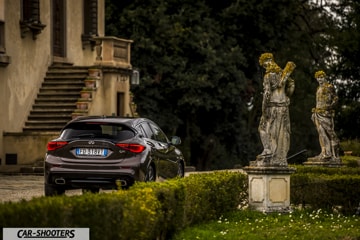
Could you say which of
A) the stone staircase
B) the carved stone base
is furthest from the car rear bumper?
the stone staircase

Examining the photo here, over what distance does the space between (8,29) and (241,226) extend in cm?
1730

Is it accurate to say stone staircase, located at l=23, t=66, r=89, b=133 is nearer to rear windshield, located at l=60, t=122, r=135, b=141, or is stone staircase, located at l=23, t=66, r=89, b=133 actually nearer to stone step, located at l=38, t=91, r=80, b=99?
stone step, located at l=38, t=91, r=80, b=99

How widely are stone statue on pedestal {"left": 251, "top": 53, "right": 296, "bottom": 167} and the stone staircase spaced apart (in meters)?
13.8

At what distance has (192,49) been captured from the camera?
150ft

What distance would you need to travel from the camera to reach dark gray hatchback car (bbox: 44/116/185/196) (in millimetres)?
20141

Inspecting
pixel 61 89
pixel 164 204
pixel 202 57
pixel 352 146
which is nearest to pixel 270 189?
pixel 164 204

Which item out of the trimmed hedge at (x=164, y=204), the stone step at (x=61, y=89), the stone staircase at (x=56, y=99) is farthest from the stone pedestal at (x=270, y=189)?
the stone step at (x=61, y=89)

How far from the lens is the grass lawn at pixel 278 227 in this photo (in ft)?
53.9

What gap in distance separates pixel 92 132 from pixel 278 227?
449 centimetres

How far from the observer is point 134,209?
45.0ft

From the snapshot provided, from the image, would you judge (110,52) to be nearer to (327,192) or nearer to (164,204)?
(327,192)

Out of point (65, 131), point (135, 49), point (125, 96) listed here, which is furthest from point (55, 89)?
point (65, 131)

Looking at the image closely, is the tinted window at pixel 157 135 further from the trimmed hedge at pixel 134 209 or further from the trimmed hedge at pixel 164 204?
the trimmed hedge at pixel 134 209

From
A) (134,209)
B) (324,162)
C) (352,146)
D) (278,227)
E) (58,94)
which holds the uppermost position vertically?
(58,94)
